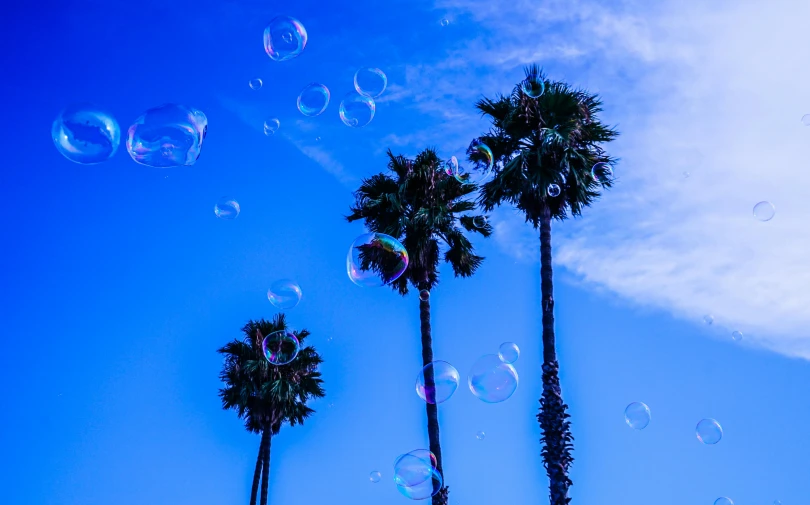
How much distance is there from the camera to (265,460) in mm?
21453

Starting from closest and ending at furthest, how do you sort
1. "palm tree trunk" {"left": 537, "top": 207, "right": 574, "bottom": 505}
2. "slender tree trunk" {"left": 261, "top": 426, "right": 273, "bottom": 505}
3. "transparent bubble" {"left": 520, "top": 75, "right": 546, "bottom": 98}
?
"palm tree trunk" {"left": 537, "top": 207, "right": 574, "bottom": 505} < "transparent bubble" {"left": 520, "top": 75, "right": 546, "bottom": 98} < "slender tree trunk" {"left": 261, "top": 426, "right": 273, "bottom": 505}

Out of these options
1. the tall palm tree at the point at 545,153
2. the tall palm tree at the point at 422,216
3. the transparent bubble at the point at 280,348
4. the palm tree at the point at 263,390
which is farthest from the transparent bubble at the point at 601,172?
the palm tree at the point at 263,390

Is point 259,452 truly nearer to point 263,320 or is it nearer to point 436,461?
point 263,320

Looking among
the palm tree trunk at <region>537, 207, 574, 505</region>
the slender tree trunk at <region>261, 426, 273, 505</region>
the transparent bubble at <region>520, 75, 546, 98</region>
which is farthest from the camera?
the slender tree trunk at <region>261, 426, 273, 505</region>

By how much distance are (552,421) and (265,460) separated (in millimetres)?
13204

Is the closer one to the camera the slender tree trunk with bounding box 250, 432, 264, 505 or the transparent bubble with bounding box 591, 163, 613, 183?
the transparent bubble with bounding box 591, 163, 613, 183

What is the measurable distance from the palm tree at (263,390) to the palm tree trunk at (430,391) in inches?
340

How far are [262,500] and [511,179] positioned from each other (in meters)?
14.5

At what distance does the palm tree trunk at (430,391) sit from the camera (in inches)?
488

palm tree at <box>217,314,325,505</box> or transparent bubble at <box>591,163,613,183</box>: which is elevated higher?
transparent bubble at <box>591,163,613,183</box>

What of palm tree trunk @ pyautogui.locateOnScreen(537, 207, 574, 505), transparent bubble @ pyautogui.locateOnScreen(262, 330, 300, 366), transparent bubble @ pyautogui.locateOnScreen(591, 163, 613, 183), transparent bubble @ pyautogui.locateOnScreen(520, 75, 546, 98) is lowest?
palm tree trunk @ pyautogui.locateOnScreen(537, 207, 574, 505)

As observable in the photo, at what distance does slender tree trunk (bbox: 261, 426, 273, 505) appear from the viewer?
21.0 metres

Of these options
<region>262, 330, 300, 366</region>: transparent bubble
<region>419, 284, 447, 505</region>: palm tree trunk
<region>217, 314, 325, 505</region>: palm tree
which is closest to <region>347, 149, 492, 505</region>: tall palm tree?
<region>419, 284, 447, 505</region>: palm tree trunk

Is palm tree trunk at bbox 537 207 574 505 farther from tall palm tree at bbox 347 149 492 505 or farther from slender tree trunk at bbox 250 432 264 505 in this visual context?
slender tree trunk at bbox 250 432 264 505
